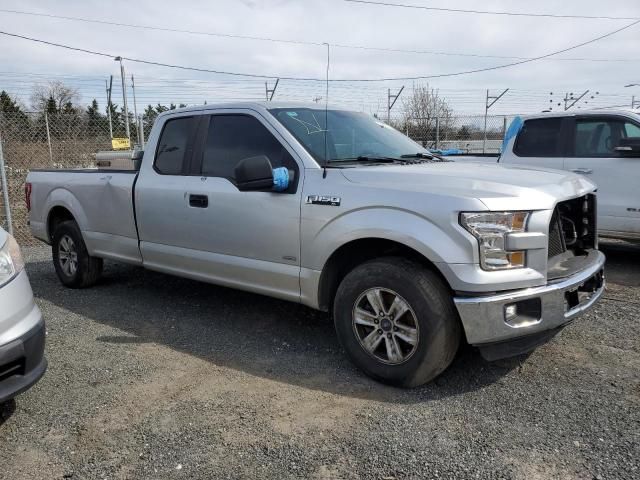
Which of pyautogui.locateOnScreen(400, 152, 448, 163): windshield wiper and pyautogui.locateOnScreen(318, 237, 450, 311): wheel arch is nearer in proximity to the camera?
pyautogui.locateOnScreen(318, 237, 450, 311): wheel arch

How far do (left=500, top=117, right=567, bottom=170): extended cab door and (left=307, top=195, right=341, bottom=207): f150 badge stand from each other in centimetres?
423

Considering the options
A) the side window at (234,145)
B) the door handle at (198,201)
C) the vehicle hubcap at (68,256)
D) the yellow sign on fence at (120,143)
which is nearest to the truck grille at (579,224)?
the side window at (234,145)

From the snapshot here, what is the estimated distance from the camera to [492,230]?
3115mm

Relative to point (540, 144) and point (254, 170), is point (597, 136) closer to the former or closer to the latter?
point (540, 144)

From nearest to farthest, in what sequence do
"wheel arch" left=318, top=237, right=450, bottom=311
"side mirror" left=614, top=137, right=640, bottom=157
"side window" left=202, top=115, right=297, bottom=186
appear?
1. "wheel arch" left=318, top=237, right=450, bottom=311
2. "side window" left=202, top=115, right=297, bottom=186
3. "side mirror" left=614, top=137, right=640, bottom=157

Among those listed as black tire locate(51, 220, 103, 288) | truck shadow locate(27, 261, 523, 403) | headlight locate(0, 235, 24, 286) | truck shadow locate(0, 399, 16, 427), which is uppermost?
headlight locate(0, 235, 24, 286)

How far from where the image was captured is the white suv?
2832 millimetres

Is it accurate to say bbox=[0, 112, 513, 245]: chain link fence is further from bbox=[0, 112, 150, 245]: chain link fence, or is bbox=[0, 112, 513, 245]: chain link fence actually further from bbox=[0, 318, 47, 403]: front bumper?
bbox=[0, 318, 47, 403]: front bumper

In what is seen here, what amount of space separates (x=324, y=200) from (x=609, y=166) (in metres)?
4.48

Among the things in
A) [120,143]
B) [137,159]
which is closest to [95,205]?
[137,159]

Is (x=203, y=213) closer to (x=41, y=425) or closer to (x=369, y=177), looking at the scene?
(x=369, y=177)

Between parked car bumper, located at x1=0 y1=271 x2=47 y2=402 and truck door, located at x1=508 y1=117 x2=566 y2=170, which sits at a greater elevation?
truck door, located at x1=508 y1=117 x2=566 y2=170

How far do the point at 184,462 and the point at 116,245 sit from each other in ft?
10.4

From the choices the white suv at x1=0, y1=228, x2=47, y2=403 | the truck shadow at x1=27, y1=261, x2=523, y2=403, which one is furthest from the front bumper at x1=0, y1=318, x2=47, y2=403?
the truck shadow at x1=27, y1=261, x2=523, y2=403
